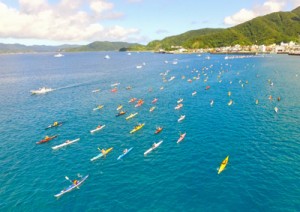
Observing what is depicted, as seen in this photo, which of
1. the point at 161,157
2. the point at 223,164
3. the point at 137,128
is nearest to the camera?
the point at 223,164

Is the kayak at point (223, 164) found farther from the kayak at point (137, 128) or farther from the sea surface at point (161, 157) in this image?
the kayak at point (137, 128)

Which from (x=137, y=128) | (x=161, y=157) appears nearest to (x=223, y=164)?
(x=161, y=157)

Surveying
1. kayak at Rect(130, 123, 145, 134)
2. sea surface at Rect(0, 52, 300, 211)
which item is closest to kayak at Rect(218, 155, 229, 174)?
sea surface at Rect(0, 52, 300, 211)

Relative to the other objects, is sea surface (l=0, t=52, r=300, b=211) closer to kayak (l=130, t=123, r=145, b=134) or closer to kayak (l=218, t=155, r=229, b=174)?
kayak (l=218, t=155, r=229, b=174)

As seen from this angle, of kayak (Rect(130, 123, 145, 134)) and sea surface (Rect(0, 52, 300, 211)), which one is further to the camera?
kayak (Rect(130, 123, 145, 134))

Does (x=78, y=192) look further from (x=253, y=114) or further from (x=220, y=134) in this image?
(x=253, y=114)

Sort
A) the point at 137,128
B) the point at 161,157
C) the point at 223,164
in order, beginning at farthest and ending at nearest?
the point at 137,128, the point at 161,157, the point at 223,164

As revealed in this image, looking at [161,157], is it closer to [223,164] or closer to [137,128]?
[223,164]

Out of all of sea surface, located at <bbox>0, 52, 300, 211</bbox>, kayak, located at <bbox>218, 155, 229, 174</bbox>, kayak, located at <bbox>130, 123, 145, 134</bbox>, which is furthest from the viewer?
kayak, located at <bbox>130, 123, 145, 134</bbox>

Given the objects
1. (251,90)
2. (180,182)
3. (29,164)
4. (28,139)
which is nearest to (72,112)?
(28,139)

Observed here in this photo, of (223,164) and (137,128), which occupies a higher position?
(137,128)

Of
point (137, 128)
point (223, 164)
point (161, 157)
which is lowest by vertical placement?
point (161, 157)
